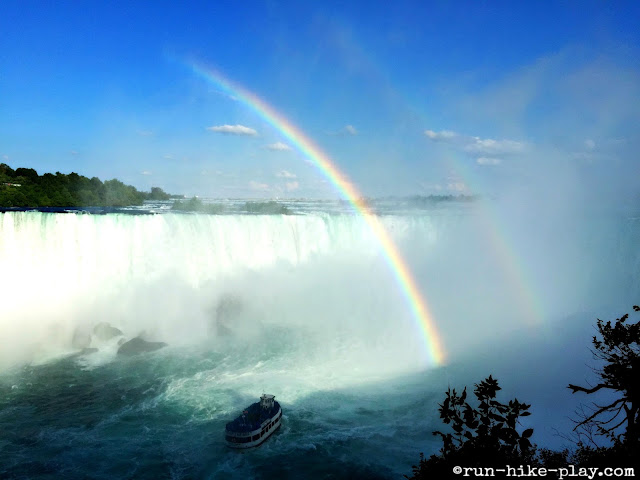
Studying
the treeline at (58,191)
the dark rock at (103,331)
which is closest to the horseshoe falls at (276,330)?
the dark rock at (103,331)

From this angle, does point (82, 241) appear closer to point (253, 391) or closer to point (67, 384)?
point (67, 384)

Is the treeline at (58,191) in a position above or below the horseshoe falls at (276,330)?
above

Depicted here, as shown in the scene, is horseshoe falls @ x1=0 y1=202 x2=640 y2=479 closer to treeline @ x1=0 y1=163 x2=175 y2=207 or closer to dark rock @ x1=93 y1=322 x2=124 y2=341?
dark rock @ x1=93 y1=322 x2=124 y2=341

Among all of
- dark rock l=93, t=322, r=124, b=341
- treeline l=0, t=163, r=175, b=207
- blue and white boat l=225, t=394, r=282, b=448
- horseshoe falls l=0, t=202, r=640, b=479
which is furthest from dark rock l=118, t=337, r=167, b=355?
treeline l=0, t=163, r=175, b=207

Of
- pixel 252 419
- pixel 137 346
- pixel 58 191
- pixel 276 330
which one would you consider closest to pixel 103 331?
pixel 137 346

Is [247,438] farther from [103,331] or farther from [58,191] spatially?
[58,191]

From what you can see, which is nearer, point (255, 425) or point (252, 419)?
point (255, 425)

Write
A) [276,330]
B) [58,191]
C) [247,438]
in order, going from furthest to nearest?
[58,191], [276,330], [247,438]

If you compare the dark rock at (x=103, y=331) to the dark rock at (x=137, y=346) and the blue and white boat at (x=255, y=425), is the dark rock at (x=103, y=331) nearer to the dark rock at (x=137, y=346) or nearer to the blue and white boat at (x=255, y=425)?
the dark rock at (x=137, y=346)
